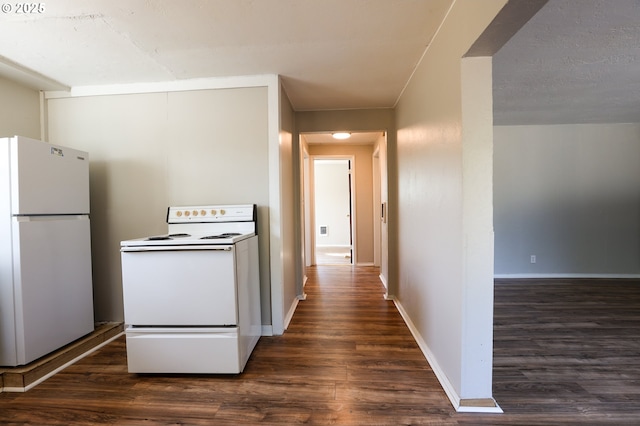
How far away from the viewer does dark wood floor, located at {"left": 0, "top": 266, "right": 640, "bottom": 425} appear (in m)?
1.44

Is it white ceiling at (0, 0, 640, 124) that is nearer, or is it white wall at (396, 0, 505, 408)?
white wall at (396, 0, 505, 408)

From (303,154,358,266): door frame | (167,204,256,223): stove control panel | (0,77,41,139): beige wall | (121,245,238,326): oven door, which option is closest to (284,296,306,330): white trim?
(121,245,238,326): oven door

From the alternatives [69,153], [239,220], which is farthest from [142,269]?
[69,153]

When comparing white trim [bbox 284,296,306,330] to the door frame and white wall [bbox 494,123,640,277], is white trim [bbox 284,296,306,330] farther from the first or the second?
white wall [bbox 494,123,640,277]

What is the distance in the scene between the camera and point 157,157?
2.45 metres

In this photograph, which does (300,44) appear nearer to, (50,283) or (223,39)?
(223,39)

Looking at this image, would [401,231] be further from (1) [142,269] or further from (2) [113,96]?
(2) [113,96]

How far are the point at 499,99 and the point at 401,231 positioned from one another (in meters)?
1.88

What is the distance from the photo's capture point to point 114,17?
5.17ft

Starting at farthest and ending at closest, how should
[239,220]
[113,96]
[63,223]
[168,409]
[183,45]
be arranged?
[113,96] < [239,220] < [63,223] < [183,45] < [168,409]

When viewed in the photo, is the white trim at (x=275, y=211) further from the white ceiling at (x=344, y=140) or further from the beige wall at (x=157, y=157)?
the white ceiling at (x=344, y=140)

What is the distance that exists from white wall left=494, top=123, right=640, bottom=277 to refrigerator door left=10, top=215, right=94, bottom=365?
5008 mm

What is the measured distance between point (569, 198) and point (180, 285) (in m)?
5.18

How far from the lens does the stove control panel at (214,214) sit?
2.29 m
